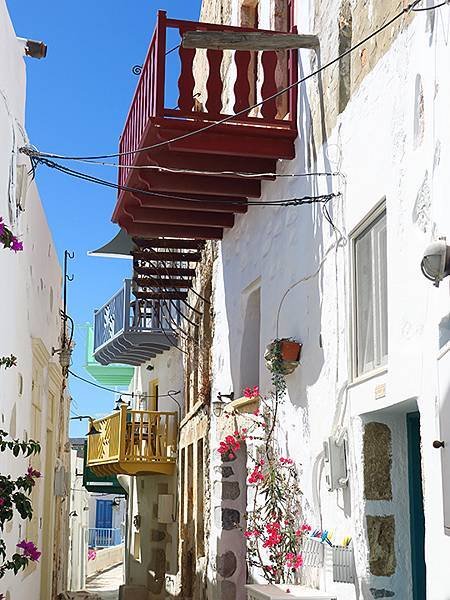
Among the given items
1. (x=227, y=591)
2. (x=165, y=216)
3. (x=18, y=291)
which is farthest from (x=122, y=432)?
(x=18, y=291)

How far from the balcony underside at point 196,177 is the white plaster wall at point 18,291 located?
102cm

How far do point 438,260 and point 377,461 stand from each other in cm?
175

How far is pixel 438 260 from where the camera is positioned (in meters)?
4.38

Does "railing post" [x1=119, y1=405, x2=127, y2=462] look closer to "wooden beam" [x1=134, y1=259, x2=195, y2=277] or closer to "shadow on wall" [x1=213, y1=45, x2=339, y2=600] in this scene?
"wooden beam" [x1=134, y1=259, x2=195, y2=277]

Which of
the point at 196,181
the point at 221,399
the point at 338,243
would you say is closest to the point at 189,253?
the point at 221,399

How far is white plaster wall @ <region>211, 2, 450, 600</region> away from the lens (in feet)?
15.6

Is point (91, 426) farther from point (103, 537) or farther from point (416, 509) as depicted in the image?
point (103, 537)

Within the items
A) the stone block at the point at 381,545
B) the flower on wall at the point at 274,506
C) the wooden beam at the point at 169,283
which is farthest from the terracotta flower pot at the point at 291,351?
the wooden beam at the point at 169,283

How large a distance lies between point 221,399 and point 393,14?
5.86 meters

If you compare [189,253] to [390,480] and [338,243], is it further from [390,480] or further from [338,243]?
[390,480]

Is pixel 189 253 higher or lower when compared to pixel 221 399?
higher

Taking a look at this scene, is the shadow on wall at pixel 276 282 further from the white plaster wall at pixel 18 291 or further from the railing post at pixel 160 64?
the white plaster wall at pixel 18 291

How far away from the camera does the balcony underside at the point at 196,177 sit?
7871mm

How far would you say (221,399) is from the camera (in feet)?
35.1
